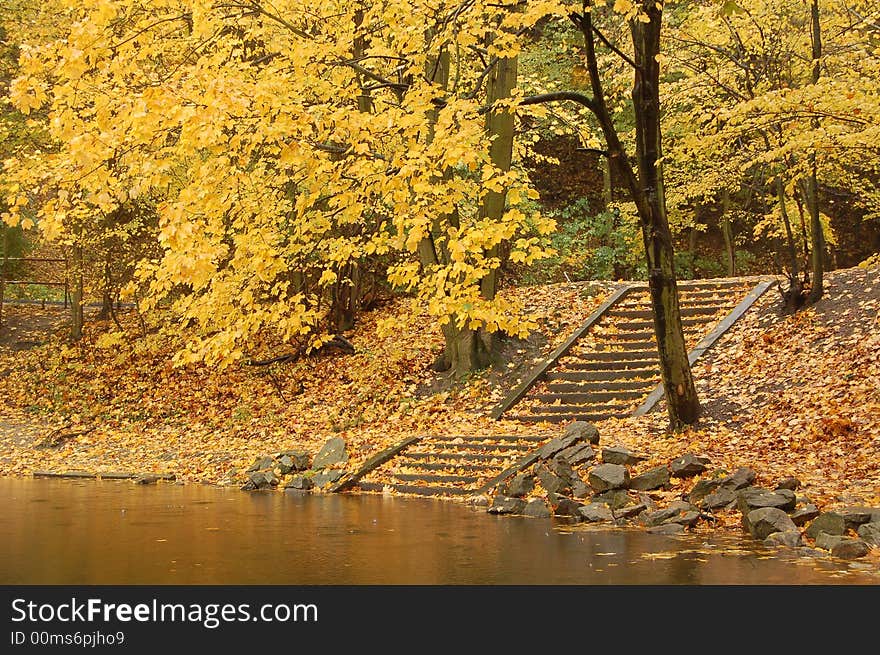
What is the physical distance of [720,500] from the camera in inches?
387

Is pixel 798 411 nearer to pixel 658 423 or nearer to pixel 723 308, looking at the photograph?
pixel 658 423

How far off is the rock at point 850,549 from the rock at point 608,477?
3.24m

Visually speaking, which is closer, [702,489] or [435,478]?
[702,489]

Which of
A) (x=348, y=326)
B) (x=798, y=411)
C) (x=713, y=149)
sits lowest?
(x=798, y=411)

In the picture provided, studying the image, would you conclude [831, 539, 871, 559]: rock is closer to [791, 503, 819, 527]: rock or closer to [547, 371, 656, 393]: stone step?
[791, 503, 819, 527]: rock

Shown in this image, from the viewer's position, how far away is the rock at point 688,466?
10.9m

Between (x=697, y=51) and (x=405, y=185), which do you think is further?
(x=697, y=51)

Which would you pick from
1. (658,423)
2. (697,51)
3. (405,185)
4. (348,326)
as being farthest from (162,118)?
(348,326)

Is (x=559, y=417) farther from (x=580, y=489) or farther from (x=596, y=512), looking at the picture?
(x=596, y=512)

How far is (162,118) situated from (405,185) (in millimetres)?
2940

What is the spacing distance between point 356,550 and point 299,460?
722cm

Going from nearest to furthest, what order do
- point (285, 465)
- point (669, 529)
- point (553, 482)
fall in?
point (669, 529) < point (553, 482) < point (285, 465)

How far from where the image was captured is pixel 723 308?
61.5ft

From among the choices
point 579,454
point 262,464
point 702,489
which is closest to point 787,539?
point 702,489
